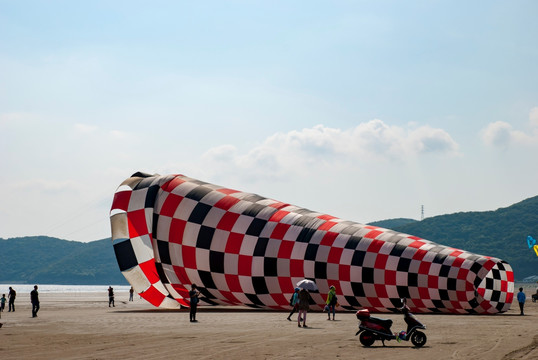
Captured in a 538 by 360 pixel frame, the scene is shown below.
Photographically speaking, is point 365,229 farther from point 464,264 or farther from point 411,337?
point 411,337

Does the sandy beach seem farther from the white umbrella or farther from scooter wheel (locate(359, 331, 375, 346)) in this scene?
the white umbrella

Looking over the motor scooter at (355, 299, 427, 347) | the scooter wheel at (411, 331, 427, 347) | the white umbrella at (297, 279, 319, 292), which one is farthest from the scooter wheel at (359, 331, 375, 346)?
the white umbrella at (297, 279, 319, 292)

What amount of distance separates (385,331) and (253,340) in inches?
117

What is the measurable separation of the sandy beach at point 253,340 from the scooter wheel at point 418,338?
0.58 ft

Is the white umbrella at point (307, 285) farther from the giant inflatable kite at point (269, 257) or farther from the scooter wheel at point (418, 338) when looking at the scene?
the scooter wheel at point (418, 338)

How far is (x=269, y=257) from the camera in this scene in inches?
1015

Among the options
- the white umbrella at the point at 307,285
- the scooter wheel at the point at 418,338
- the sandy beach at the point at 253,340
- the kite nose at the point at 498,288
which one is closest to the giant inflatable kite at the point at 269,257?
the kite nose at the point at 498,288

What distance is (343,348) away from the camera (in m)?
14.6

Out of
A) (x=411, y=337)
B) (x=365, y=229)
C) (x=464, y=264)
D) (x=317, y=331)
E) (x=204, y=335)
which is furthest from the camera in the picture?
(x=365, y=229)

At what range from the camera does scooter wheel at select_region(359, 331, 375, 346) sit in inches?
611

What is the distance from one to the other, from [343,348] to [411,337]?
68.7 inches

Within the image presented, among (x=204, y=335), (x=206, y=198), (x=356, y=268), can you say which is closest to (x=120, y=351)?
(x=204, y=335)

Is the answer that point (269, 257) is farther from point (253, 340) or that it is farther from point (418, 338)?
point (418, 338)

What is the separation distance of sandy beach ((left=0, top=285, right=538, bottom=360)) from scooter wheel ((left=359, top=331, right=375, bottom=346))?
9.1 inches
